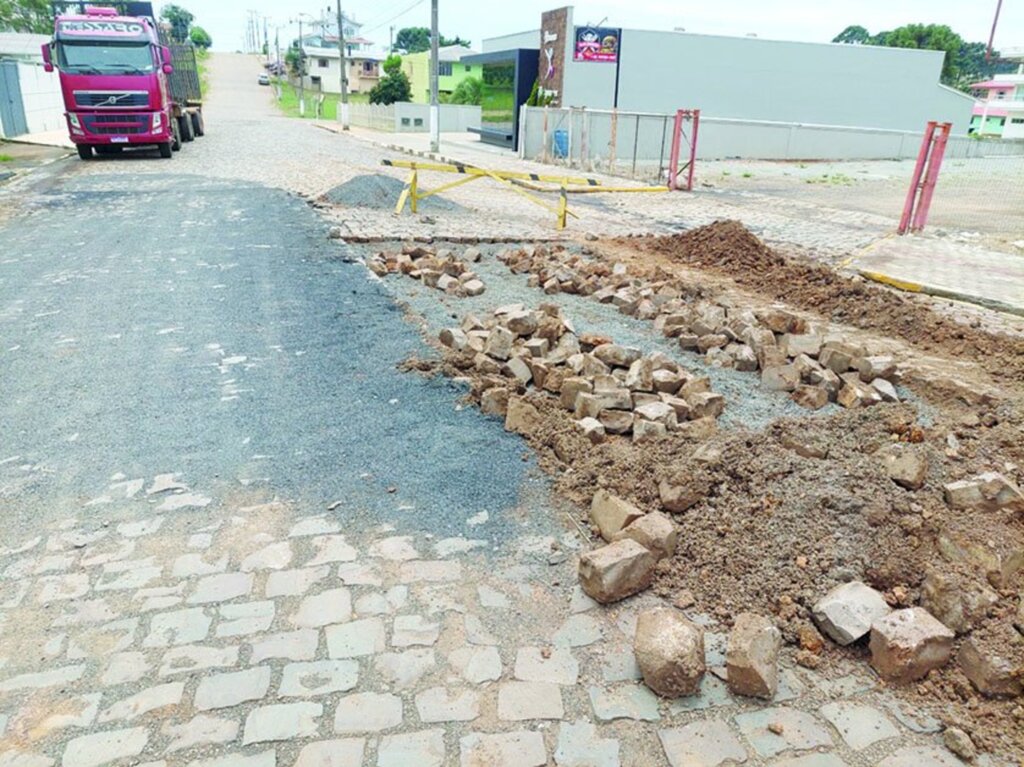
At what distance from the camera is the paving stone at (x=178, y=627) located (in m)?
2.90

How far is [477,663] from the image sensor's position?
9.26 feet

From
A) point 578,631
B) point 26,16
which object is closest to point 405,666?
point 578,631

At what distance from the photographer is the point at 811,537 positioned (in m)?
3.32

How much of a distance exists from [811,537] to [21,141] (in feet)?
101

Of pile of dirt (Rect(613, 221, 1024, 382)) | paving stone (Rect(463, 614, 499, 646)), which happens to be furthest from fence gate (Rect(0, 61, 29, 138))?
paving stone (Rect(463, 614, 499, 646))

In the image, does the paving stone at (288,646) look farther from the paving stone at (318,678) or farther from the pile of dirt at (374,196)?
the pile of dirt at (374,196)

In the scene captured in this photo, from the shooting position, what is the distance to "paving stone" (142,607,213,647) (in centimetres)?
290

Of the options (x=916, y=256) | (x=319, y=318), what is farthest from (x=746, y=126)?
(x=319, y=318)

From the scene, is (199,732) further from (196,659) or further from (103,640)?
(103,640)

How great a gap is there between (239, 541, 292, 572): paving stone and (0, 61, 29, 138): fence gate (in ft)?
100

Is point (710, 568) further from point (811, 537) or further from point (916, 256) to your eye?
point (916, 256)

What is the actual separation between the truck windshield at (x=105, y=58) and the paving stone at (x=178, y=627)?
2008cm

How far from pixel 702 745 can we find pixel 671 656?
0.30m

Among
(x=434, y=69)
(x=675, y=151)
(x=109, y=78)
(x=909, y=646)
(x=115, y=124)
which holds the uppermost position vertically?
(x=434, y=69)
